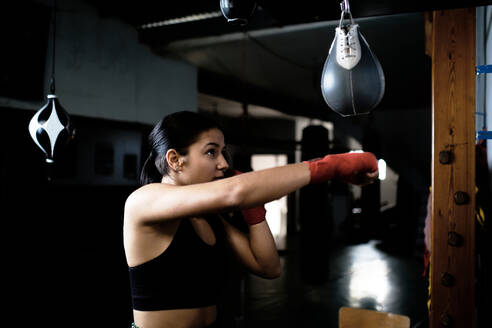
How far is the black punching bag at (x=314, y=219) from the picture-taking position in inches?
248

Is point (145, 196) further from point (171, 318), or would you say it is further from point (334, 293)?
point (334, 293)

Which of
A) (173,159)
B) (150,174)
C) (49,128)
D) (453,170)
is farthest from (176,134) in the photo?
(49,128)

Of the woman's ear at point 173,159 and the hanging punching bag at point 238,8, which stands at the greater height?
the hanging punching bag at point 238,8

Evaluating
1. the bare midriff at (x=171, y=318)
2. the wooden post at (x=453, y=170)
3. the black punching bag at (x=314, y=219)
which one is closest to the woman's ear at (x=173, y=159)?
the bare midriff at (x=171, y=318)

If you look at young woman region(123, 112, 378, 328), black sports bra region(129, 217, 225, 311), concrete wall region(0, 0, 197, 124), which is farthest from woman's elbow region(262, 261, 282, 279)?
concrete wall region(0, 0, 197, 124)

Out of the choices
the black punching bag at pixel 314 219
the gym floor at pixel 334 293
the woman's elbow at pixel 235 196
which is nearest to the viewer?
the woman's elbow at pixel 235 196

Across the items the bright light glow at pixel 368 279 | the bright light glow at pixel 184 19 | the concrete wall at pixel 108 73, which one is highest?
the bright light glow at pixel 184 19

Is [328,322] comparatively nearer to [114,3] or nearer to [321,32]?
[321,32]

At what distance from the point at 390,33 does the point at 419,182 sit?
581cm

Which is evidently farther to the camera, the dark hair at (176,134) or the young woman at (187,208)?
the dark hair at (176,134)

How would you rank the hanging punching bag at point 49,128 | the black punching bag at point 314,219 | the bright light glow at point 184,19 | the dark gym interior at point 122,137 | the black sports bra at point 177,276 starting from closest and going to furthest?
the black sports bra at point 177,276 → the hanging punching bag at point 49,128 → the dark gym interior at point 122,137 → the bright light glow at point 184,19 → the black punching bag at point 314,219

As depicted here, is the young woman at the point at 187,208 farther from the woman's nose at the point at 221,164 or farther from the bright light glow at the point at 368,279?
the bright light glow at the point at 368,279

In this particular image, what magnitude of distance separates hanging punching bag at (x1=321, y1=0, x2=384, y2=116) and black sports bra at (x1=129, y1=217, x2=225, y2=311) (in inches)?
31.4

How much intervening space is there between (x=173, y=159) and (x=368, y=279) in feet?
19.8
